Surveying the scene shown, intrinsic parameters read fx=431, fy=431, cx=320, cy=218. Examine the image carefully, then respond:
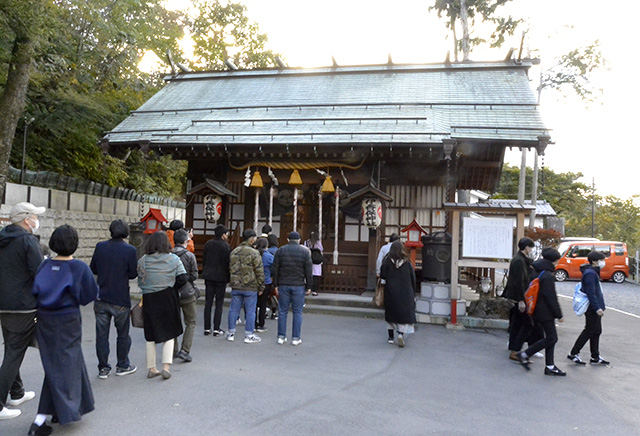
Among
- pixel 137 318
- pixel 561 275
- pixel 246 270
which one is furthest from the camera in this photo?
pixel 561 275

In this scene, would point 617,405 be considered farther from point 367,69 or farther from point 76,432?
point 367,69

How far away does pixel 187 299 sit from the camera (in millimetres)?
5297

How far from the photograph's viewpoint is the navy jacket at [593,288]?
6043 mm

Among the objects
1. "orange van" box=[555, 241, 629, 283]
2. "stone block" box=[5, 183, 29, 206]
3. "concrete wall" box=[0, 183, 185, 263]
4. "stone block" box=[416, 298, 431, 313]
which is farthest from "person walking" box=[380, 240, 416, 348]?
"orange van" box=[555, 241, 629, 283]

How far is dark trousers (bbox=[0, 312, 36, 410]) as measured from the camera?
146 inches

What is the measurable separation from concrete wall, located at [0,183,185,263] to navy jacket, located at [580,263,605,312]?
34.3 feet

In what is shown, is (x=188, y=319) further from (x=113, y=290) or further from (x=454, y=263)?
(x=454, y=263)

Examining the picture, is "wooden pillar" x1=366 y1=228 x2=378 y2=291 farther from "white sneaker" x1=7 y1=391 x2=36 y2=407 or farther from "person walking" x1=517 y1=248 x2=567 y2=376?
"white sneaker" x1=7 y1=391 x2=36 y2=407

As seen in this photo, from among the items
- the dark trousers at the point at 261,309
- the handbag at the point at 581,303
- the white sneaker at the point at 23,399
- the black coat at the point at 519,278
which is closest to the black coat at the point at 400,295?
the black coat at the point at 519,278

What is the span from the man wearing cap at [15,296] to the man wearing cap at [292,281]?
11.5 feet

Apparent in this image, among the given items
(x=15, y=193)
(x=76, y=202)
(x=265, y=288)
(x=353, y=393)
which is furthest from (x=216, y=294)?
(x=76, y=202)

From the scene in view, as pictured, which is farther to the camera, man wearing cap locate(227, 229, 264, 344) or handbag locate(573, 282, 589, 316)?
man wearing cap locate(227, 229, 264, 344)

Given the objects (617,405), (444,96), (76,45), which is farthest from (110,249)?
(76,45)

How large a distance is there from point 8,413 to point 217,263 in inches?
137
